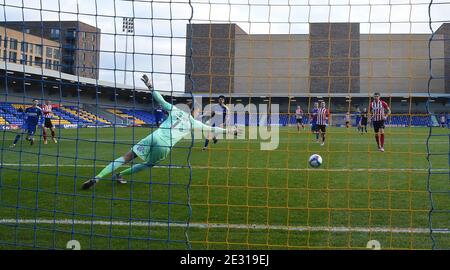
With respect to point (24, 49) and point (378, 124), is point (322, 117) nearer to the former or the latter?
point (378, 124)

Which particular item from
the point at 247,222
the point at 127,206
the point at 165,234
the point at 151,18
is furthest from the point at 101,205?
the point at 151,18

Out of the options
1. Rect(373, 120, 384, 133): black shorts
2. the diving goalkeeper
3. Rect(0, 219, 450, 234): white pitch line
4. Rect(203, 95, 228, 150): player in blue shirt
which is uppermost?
Rect(203, 95, 228, 150): player in blue shirt

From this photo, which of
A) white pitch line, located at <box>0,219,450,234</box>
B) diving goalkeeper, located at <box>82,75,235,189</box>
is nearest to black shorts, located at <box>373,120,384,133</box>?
diving goalkeeper, located at <box>82,75,235,189</box>

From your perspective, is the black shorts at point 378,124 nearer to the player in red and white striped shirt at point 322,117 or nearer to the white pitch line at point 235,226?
the player in red and white striped shirt at point 322,117

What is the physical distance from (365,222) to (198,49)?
390cm

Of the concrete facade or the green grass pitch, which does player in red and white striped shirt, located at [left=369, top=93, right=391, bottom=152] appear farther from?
the concrete facade

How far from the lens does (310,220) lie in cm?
569

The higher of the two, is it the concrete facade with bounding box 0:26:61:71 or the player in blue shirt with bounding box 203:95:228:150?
the concrete facade with bounding box 0:26:61:71

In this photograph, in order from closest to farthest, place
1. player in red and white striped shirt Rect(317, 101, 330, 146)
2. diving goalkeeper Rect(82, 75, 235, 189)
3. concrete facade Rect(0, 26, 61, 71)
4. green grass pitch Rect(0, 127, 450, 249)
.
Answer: green grass pitch Rect(0, 127, 450, 249) → concrete facade Rect(0, 26, 61, 71) → diving goalkeeper Rect(82, 75, 235, 189) → player in red and white striped shirt Rect(317, 101, 330, 146)

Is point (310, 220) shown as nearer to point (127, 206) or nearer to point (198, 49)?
point (127, 206)

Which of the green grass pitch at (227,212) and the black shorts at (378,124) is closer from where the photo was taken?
the green grass pitch at (227,212)

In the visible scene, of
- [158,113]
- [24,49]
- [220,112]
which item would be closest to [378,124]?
[220,112]

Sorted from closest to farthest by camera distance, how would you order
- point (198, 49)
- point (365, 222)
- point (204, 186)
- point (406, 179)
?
point (365, 222), point (198, 49), point (204, 186), point (406, 179)

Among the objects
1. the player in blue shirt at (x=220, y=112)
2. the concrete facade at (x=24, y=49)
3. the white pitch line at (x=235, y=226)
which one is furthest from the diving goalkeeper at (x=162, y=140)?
the player in blue shirt at (x=220, y=112)
